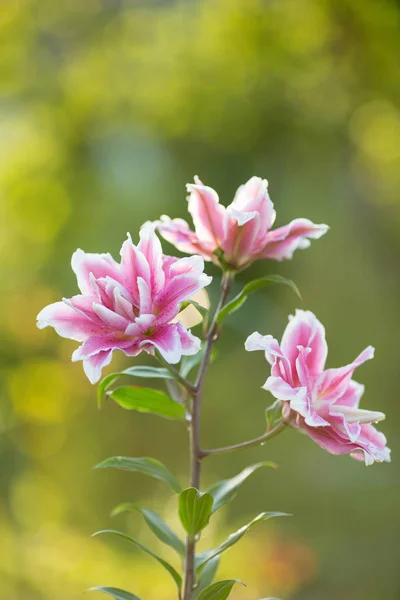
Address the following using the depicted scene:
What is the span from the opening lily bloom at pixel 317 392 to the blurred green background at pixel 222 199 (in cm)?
189

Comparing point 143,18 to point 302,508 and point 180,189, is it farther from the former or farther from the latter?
point 302,508

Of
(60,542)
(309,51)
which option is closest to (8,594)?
(60,542)

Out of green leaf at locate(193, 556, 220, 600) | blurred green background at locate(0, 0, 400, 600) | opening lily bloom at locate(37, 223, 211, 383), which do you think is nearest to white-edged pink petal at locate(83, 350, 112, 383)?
opening lily bloom at locate(37, 223, 211, 383)

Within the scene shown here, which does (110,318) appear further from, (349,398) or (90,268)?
(349,398)

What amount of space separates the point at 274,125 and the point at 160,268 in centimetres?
230

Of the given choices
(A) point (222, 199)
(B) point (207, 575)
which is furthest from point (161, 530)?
(A) point (222, 199)

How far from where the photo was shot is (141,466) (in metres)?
0.53

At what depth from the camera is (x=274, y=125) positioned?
2.66 metres

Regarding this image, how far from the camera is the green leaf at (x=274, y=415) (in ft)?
1.76

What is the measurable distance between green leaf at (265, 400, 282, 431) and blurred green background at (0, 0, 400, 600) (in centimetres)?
185

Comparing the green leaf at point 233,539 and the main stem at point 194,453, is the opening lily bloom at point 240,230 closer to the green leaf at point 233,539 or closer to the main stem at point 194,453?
the main stem at point 194,453

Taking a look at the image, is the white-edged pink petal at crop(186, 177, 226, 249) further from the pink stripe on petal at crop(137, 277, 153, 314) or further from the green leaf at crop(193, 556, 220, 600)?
the green leaf at crop(193, 556, 220, 600)

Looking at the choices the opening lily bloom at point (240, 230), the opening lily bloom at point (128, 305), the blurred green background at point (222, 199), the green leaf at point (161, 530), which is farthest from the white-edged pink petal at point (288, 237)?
the blurred green background at point (222, 199)

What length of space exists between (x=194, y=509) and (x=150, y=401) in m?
0.10
